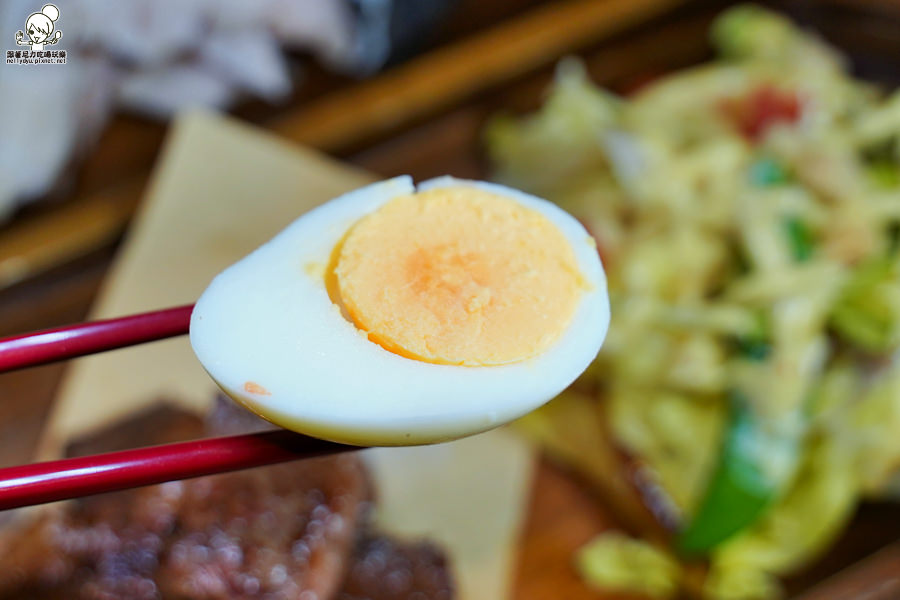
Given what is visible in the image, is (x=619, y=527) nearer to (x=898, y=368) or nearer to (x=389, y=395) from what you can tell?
(x=898, y=368)

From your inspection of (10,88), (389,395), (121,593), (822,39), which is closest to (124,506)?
(121,593)

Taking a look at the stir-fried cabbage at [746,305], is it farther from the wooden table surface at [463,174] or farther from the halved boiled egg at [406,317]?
the halved boiled egg at [406,317]

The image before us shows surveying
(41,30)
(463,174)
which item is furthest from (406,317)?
(463,174)

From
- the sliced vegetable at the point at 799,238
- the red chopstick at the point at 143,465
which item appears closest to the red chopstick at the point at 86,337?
the red chopstick at the point at 143,465

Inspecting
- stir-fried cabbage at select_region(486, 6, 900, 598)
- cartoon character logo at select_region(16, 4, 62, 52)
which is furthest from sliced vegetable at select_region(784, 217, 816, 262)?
cartoon character logo at select_region(16, 4, 62, 52)

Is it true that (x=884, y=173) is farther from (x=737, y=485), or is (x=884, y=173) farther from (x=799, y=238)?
A: (x=737, y=485)

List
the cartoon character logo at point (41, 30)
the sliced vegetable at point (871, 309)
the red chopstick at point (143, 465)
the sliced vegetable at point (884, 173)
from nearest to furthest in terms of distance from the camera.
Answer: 1. the red chopstick at point (143, 465)
2. the sliced vegetable at point (871, 309)
3. the cartoon character logo at point (41, 30)
4. the sliced vegetable at point (884, 173)

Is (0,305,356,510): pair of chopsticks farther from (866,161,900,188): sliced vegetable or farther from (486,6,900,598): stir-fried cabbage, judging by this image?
(866,161,900,188): sliced vegetable
